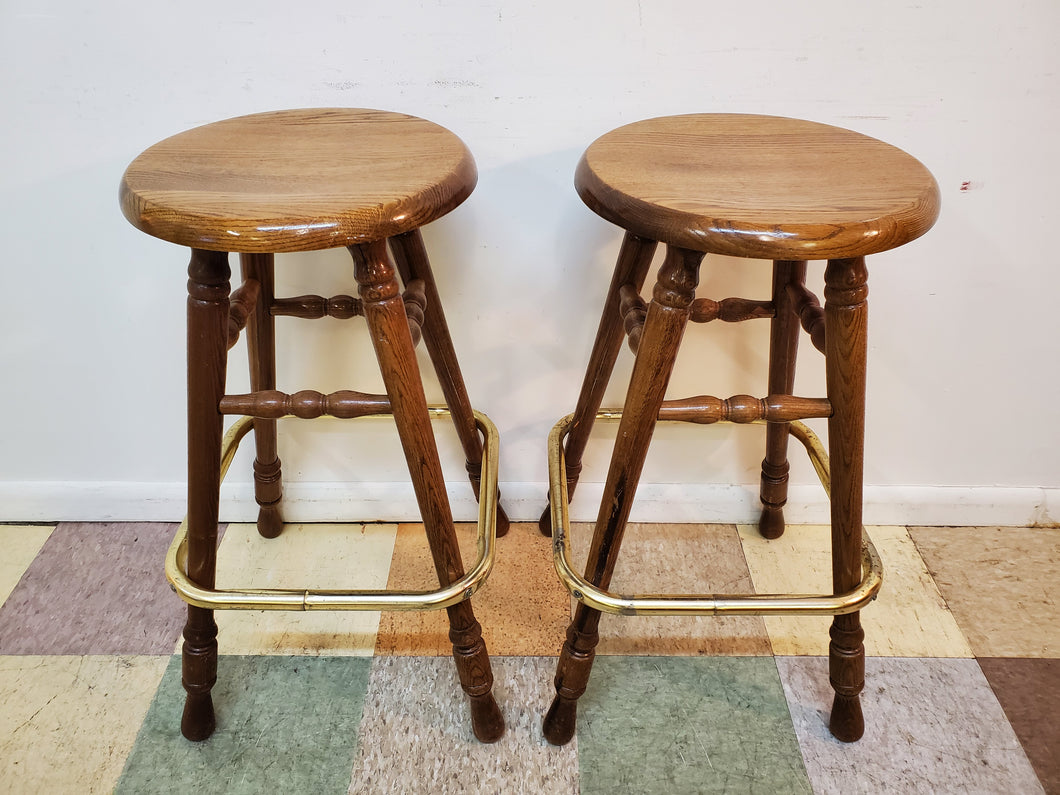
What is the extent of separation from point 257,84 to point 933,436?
1.17 meters

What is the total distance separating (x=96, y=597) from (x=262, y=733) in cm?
40

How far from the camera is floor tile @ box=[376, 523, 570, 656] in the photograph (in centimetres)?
111

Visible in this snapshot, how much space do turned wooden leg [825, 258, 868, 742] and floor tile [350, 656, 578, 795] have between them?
0.36 m

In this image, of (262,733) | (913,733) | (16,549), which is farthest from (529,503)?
(16,549)

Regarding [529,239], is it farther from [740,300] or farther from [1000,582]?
[1000,582]

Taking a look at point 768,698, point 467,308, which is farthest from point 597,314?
point 768,698

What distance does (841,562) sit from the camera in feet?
2.91

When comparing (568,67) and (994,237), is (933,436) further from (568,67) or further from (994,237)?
(568,67)

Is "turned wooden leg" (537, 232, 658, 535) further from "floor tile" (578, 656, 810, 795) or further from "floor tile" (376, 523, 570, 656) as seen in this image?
"floor tile" (578, 656, 810, 795)

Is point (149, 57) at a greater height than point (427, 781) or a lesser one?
greater

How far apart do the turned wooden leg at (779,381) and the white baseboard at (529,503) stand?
0.05 metres

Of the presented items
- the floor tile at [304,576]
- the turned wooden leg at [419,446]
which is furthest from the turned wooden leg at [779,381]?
the floor tile at [304,576]

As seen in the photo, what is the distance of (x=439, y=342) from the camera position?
1001 millimetres

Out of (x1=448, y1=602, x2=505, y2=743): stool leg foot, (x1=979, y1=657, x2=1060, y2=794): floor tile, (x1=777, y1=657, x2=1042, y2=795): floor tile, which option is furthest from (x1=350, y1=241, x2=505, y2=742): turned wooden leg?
(x1=979, y1=657, x2=1060, y2=794): floor tile
